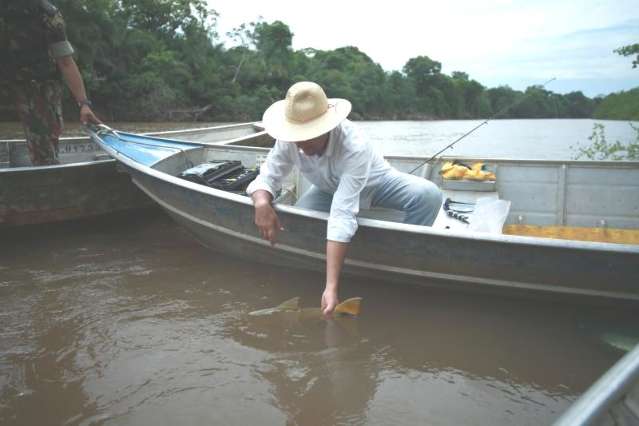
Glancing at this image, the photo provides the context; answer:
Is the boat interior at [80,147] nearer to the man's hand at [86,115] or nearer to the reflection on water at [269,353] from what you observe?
the man's hand at [86,115]

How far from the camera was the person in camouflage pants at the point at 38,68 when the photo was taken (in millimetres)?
4141

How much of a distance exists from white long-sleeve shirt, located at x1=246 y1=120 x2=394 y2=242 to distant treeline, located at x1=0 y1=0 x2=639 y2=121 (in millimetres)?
14695

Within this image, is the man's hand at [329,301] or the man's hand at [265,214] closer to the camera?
the man's hand at [329,301]

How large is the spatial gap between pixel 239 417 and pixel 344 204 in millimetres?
1157

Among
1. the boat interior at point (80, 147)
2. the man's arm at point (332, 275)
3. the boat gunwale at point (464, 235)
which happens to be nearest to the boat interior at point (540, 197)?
the boat gunwale at point (464, 235)

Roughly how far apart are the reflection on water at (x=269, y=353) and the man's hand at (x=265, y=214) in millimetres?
540

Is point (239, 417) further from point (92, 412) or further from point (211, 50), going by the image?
point (211, 50)

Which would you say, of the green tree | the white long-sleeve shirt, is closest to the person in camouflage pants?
the white long-sleeve shirt

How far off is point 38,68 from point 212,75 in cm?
4235

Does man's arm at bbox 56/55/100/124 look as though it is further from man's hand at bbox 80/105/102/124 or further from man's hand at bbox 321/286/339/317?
man's hand at bbox 321/286/339/317

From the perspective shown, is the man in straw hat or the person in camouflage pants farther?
the person in camouflage pants

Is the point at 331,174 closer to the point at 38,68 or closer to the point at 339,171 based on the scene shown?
the point at 339,171

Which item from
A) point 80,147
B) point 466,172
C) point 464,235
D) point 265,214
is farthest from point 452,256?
point 80,147

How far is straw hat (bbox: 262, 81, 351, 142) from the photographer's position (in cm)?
253
